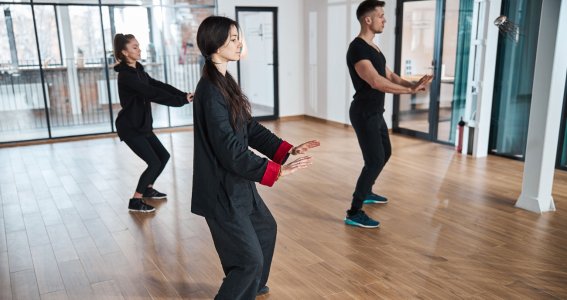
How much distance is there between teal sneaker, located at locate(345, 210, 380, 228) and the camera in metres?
3.92

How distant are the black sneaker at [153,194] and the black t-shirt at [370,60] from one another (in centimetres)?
216

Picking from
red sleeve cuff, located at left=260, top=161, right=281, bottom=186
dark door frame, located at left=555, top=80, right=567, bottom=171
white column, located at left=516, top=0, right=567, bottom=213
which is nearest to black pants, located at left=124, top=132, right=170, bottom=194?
red sleeve cuff, located at left=260, top=161, right=281, bottom=186

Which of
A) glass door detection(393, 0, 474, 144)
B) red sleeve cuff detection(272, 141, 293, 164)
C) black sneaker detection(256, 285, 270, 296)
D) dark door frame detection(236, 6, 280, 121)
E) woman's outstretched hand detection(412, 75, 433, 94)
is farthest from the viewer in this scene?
dark door frame detection(236, 6, 280, 121)

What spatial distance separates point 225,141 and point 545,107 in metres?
3.10

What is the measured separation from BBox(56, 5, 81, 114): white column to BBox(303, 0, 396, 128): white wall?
157 inches

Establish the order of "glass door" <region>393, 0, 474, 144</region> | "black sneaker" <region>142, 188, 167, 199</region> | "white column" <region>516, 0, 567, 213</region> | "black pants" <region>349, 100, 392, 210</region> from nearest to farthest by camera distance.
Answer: "black pants" <region>349, 100, 392, 210</region>, "white column" <region>516, 0, 567, 213</region>, "black sneaker" <region>142, 188, 167, 199</region>, "glass door" <region>393, 0, 474, 144</region>

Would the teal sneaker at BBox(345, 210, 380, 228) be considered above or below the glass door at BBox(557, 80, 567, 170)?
below

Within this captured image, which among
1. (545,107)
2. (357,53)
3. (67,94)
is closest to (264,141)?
(357,53)

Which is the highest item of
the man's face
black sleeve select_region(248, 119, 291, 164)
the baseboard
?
the man's face

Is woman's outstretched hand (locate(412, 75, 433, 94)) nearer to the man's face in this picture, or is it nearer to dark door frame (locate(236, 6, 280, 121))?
the man's face

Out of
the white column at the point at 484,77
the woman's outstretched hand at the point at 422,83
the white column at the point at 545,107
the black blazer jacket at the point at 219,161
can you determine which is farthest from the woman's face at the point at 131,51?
the white column at the point at 484,77

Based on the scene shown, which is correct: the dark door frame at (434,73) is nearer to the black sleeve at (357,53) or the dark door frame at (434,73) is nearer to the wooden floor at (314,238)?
the wooden floor at (314,238)

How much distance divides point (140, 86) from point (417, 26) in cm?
438

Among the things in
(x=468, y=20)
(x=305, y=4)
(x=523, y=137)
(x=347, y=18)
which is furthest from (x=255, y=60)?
(x=523, y=137)
